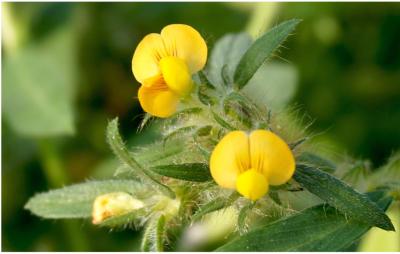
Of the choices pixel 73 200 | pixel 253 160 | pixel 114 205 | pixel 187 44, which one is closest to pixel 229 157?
pixel 253 160

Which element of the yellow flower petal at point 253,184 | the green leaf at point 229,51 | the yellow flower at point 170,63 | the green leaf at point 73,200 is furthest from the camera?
the green leaf at point 229,51

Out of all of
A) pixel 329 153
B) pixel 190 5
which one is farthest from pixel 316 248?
pixel 190 5

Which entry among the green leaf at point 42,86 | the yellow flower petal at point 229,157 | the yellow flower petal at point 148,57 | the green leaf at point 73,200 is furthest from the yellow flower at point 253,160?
the green leaf at point 42,86

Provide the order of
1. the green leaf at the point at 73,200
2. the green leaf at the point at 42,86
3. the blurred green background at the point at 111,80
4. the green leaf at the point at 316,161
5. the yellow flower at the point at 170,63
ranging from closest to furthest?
the yellow flower at the point at 170,63
the green leaf at the point at 316,161
the green leaf at the point at 73,200
the green leaf at the point at 42,86
the blurred green background at the point at 111,80

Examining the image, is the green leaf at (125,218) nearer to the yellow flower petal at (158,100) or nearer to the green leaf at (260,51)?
the yellow flower petal at (158,100)

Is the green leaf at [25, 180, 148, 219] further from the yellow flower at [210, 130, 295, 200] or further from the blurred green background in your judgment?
the blurred green background

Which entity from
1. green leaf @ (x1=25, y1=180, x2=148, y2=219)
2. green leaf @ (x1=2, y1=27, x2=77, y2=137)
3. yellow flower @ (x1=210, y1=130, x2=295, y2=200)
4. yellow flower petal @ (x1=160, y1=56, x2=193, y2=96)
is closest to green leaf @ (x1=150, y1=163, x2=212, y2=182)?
yellow flower @ (x1=210, y1=130, x2=295, y2=200)
